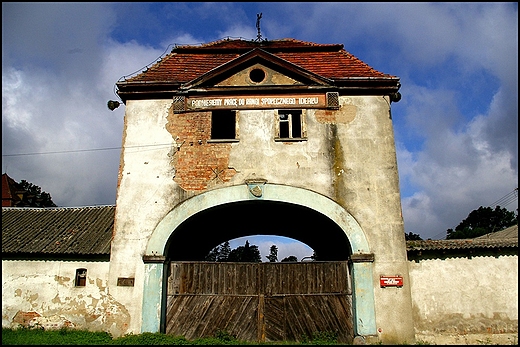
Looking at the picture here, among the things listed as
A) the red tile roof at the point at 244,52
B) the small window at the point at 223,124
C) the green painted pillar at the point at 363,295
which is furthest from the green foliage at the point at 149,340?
the red tile roof at the point at 244,52

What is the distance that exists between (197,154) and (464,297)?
27.4 feet

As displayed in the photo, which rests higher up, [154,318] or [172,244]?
[172,244]

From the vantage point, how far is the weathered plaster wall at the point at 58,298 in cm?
1125

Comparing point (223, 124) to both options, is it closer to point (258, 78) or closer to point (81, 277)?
point (258, 78)

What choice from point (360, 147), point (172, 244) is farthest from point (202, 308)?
point (360, 147)

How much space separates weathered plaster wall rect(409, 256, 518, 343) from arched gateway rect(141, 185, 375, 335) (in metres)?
1.34

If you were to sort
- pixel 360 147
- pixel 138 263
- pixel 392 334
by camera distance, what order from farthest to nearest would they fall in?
pixel 360 147 → pixel 138 263 → pixel 392 334

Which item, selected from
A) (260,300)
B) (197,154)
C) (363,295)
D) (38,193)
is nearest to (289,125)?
(197,154)

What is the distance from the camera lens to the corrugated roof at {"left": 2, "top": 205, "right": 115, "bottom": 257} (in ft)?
39.7

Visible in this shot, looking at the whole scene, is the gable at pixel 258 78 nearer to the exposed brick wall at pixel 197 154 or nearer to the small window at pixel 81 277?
the exposed brick wall at pixel 197 154

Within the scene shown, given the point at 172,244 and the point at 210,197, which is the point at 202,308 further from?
the point at 210,197

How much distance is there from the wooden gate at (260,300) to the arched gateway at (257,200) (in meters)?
0.42

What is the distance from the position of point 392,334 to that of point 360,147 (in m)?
5.20

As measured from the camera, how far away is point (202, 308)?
1166 cm
